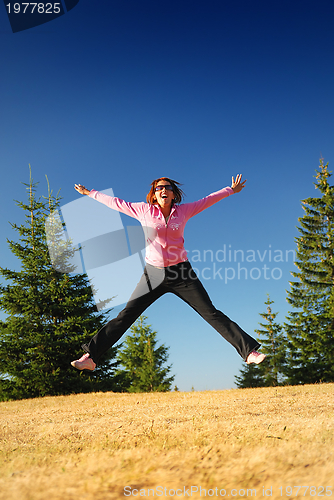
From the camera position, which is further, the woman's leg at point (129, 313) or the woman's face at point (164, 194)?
the woman's face at point (164, 194)

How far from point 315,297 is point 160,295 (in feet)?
68.7

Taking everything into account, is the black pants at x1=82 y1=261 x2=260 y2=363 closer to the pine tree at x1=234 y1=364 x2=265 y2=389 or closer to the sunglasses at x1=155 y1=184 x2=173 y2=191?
the sunglasses at x1=155 y1=184 x2=173 y2=191

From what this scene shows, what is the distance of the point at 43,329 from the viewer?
53.3 ft

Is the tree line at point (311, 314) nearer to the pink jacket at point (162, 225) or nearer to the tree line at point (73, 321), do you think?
the tree line at point (73, 321)

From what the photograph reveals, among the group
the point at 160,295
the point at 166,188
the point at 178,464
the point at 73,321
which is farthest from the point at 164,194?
the point at 73,321

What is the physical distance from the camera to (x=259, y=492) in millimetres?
1997

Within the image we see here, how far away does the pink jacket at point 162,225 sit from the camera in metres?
4.67

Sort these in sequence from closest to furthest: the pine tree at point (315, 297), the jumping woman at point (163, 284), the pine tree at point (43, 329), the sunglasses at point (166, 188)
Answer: the jumping woman at point (163, 284) < the sunglasses at point (166, 188) < the pine tree at point (43, 329) < the pine tree at point (315, 297)

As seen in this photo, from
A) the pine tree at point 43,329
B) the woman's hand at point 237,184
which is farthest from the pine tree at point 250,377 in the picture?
the woman's hand at point 237,184

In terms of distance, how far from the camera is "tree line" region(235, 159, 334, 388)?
21.6 m

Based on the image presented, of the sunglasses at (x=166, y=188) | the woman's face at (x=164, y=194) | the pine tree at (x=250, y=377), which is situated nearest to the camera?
the woman's face at (x=164, y=194)

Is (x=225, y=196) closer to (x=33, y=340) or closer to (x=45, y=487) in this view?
(x=45, y=487)

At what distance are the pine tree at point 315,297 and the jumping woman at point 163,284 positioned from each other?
19391 mm

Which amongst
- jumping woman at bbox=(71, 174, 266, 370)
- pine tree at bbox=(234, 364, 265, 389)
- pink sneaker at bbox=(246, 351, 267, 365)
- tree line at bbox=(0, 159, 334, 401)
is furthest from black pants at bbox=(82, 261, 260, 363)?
pine tree at bbox=(234, 364, 265, 389)
